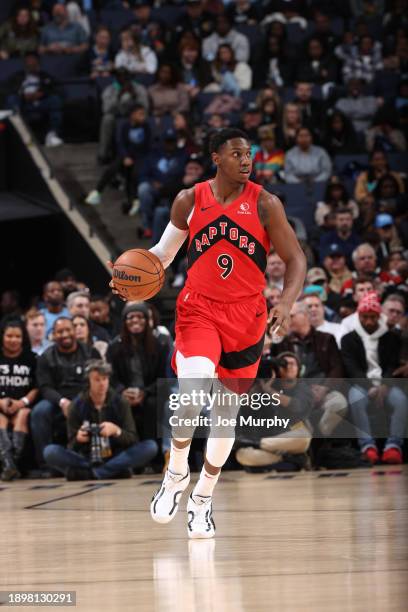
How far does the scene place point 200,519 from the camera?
19.2ft

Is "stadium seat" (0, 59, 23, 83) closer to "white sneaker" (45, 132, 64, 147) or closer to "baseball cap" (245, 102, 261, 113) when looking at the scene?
"white sneaker" (45, 132, 64, 147)

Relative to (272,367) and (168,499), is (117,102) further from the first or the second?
(168,499)

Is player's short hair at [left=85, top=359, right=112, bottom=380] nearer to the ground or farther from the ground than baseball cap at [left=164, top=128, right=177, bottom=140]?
nearer to the ground

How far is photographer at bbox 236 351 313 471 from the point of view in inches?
385

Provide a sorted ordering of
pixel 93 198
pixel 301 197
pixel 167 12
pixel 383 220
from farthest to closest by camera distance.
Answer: pixel 167 12 < pixel 93 198 < pixel 301 197 < pixel 383 220

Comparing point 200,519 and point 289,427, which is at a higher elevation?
point 200,519

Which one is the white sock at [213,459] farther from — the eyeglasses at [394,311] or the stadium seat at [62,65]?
the stadium seat at [62,65]

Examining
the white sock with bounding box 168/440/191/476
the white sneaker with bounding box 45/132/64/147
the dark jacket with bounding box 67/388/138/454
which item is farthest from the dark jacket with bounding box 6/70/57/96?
the white sock with bounding box 168/440/191/476

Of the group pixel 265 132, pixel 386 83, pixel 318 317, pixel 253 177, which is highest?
pixel 386 83

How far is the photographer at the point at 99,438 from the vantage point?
31.5ft

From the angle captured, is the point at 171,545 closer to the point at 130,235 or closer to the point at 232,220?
the point at 232,220

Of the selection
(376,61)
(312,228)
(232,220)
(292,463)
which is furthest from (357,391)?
(376,61)

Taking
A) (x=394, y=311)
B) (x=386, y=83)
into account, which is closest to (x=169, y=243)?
(x=394, y=311)

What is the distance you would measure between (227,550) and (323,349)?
204 inches
